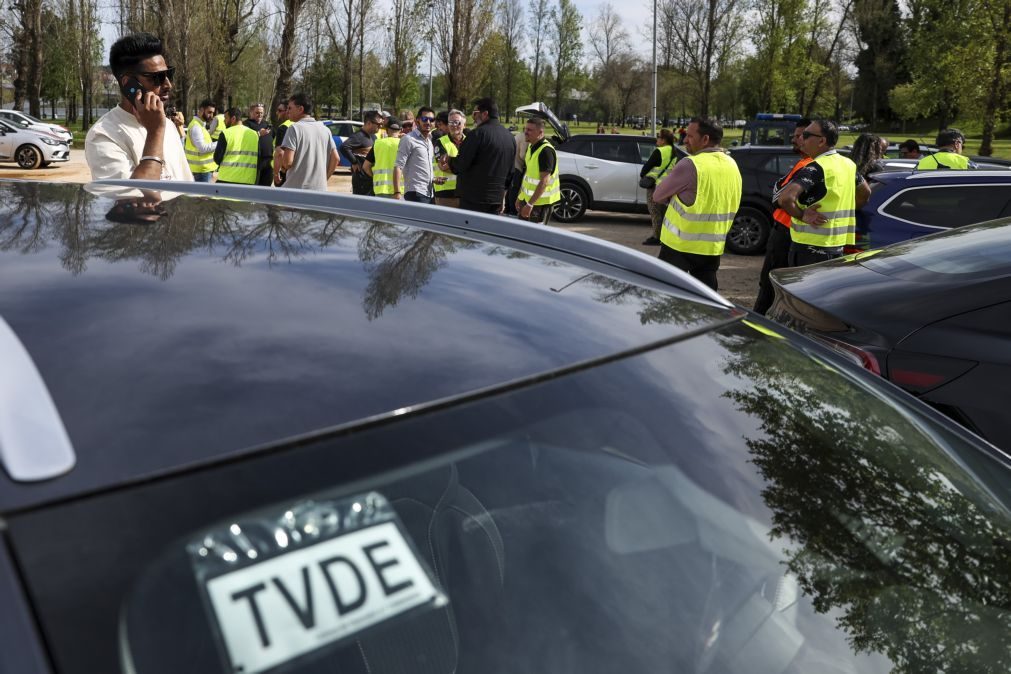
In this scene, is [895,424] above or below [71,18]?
below

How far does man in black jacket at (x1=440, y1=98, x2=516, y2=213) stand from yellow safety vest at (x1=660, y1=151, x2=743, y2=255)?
2.26 meters

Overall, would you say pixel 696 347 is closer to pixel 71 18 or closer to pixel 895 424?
pixel 895 424

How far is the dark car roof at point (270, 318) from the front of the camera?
938 millimetres

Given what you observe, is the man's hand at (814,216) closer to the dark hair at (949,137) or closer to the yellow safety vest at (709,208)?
the yellow safety vest at (709,208)

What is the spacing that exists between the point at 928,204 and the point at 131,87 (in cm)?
619

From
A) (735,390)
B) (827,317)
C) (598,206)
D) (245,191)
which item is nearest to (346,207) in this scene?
(245,191)

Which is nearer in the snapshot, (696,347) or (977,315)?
(696,347)

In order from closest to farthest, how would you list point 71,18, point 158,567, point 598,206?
point 158,567 < point 598,206 < point 71,18

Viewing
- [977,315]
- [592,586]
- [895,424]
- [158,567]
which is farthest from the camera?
[977,315]

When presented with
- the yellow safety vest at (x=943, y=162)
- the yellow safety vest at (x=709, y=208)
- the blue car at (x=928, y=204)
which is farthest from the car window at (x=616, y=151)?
the yellow safety vest at (x=709, y=208)

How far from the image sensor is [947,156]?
9.32 metres

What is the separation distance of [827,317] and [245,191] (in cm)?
219

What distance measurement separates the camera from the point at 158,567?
840 millimetres

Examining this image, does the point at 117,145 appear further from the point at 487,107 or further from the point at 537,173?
the point at 537,173
